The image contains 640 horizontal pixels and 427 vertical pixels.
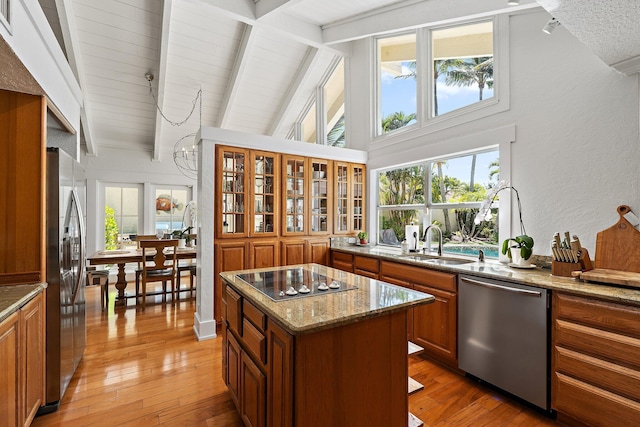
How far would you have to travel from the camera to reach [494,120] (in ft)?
9.72

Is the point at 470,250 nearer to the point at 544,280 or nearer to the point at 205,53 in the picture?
the point at 544,280

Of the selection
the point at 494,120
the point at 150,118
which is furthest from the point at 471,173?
the point at 150,118

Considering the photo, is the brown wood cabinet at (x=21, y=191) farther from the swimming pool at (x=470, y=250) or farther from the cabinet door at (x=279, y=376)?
the swimming pool at (x=470, y=250)

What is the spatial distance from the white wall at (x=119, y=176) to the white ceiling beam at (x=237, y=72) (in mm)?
1690

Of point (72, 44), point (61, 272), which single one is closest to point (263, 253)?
point (61, 272)

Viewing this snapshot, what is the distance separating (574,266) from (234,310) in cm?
236

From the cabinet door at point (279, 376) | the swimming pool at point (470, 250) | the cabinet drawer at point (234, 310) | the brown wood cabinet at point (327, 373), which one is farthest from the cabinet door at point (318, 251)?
the cabinet door at point (279, 376)

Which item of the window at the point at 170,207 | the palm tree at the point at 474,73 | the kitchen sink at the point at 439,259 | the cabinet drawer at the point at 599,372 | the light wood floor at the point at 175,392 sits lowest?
the light wood floor at the point at 175,392

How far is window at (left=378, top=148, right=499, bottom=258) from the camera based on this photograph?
3.16m

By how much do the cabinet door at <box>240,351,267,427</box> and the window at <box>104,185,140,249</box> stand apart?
557cm

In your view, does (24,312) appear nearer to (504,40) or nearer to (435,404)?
(435,404)

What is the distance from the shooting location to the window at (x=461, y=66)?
3127 millimetres

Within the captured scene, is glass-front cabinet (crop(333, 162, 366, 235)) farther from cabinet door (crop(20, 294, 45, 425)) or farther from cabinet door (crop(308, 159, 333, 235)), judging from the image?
cabinet door (crop(20, 294, 45, 425))

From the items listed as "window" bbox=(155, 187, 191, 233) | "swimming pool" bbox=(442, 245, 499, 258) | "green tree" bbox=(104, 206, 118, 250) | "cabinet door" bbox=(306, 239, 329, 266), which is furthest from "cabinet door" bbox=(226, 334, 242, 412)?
"green tree" bbox=(104, 206, 118, 250)
